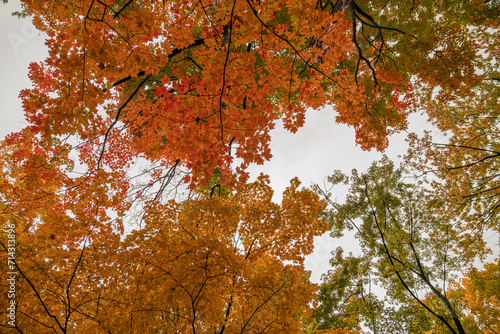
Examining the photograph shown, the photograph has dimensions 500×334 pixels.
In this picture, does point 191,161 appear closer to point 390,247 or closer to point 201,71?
point 201,71

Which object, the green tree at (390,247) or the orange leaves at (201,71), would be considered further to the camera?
the green tree at (390,247)

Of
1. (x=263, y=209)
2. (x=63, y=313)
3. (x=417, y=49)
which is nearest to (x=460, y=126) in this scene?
(x=417, y=49)

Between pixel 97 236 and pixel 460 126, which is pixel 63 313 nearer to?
pixel 97 236

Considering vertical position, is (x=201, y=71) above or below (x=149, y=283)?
above

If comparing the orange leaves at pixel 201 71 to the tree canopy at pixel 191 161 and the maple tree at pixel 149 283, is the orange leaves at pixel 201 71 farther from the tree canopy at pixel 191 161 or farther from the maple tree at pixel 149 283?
the maple tree at pixel 149 283

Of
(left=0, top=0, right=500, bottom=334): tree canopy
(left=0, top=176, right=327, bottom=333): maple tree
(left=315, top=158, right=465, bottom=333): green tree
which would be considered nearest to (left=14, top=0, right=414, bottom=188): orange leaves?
(left=0, top=0, right=500, bottom=334): tree canopy

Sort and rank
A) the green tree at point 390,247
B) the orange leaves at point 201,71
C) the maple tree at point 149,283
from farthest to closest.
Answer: the green tree at point 390,247, the maple tree at point 149,283, the orange leaves at point 201,71

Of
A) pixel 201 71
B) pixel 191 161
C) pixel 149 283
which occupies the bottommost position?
pixel 149 283

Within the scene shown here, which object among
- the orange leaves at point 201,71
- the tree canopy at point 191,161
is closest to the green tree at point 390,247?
the tree canopy at point 191,161

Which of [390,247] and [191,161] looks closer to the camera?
[191,161]

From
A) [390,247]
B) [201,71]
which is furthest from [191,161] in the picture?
[390,247]

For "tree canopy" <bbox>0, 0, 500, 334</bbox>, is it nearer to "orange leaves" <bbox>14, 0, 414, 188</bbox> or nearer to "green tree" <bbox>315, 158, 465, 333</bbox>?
"orange leaves" <bbox>14, 0, 414, 188</bbox>

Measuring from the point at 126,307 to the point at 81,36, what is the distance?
3760mm

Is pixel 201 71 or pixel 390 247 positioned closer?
pixel 201 71
